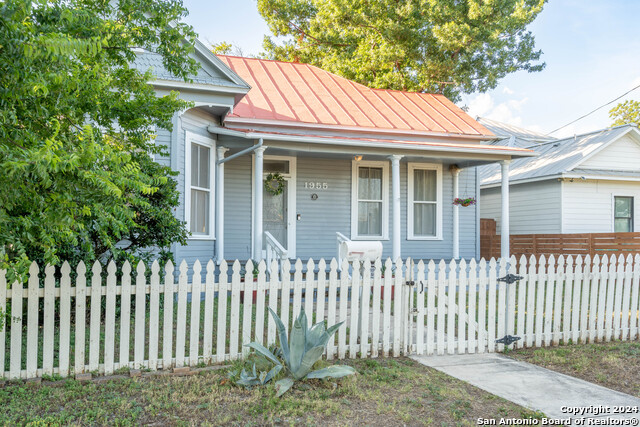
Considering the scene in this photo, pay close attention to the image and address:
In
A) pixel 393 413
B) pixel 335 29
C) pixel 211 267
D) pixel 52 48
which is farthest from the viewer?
pixel 335 29

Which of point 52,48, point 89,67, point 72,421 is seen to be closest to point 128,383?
point 72,421

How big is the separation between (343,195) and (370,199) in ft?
2.51

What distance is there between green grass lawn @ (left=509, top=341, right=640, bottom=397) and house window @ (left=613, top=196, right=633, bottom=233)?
1162 cm

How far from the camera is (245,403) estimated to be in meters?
4.12

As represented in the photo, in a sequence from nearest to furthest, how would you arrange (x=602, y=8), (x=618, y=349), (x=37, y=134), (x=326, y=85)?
(x=37, y=134) < (x=618, y=349) < (x=326, y=85) < (x=602, y=8)

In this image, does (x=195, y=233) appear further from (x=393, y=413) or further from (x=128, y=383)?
(x=393, y=413)

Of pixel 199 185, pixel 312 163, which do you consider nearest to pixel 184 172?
pixel 199 185

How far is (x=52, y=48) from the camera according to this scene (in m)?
2.81

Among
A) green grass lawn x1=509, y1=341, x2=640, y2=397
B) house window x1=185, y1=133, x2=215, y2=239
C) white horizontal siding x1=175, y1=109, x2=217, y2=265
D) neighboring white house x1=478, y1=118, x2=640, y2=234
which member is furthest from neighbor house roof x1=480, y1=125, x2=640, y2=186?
white horizontal siding x1=175, y1=109, x2=217, y2=265

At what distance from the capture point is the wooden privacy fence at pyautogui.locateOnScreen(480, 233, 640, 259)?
13451mm

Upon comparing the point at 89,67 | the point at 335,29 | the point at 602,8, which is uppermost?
the point at 602,8

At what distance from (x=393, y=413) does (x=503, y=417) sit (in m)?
0.85

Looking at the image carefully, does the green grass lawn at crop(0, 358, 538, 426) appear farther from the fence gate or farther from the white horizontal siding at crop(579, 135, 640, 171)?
the white horizontal siding at crop(579, 135, 640, 171)

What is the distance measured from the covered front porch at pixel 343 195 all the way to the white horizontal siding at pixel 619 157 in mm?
5233
